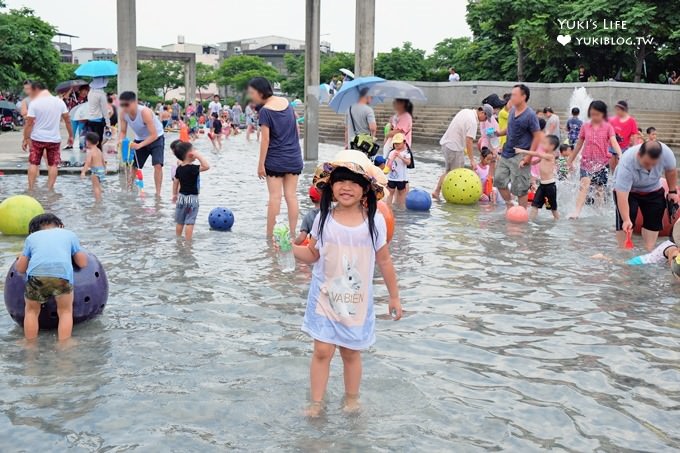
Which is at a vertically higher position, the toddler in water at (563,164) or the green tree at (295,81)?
the green tree at (295,81)

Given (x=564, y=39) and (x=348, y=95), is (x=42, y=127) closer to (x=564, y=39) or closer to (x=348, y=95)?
(x=348, y=95)

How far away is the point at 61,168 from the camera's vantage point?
18281 mm

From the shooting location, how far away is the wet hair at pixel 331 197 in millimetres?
5000

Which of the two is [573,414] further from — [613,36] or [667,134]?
[613,36]

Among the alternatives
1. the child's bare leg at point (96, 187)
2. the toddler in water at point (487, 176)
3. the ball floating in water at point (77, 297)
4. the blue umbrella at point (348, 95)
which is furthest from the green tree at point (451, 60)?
the ball floating in water at point (77, 297)

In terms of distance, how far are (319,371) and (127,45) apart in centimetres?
1826

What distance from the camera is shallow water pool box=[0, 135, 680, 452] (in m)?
4.91

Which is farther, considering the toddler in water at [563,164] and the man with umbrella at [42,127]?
the toddler in water at [563,164]

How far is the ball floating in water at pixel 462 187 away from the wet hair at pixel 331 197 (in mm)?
9948

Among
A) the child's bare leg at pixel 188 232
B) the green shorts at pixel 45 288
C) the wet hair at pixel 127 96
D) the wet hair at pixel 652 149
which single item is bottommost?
the child's bare leg at pixel 188 232

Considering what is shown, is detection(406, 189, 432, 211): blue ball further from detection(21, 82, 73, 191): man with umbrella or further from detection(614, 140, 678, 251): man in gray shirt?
detection(21, 82, 73, 191): man with umbrella

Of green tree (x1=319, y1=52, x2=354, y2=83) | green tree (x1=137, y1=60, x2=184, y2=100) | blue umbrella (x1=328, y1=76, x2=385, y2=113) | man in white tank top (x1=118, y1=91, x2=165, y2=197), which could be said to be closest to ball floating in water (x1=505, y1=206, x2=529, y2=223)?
blue umbrella (x1=328, y1=76, x2=385, y2=113)

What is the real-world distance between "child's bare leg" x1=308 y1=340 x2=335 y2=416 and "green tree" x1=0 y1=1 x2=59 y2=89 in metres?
41.7

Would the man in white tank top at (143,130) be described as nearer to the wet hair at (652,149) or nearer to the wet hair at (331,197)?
the wet hair at (652,149)
